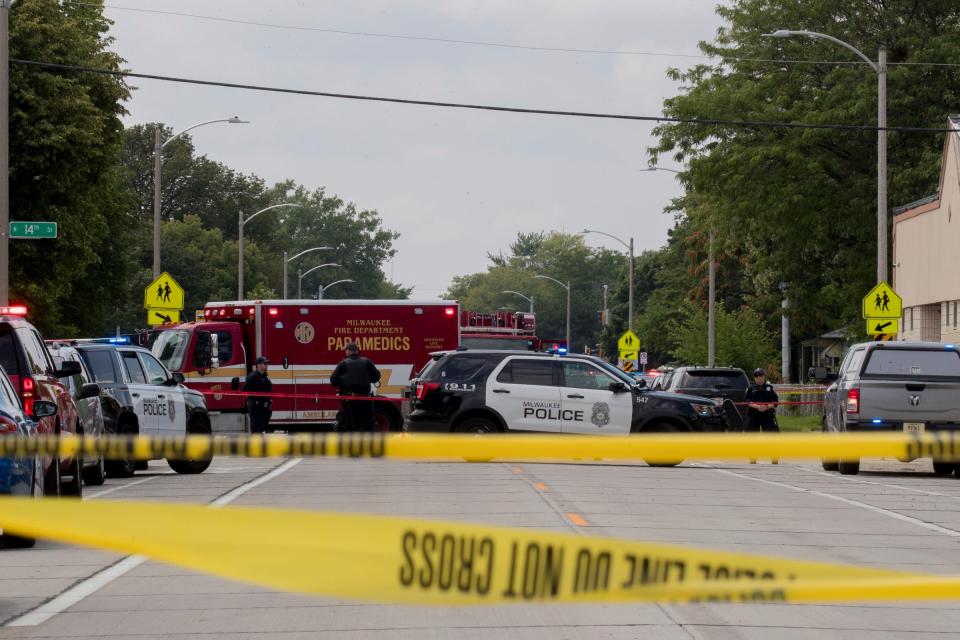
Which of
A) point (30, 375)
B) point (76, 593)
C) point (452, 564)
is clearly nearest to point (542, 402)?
point (30, 375)

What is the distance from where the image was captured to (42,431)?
13.5 meters

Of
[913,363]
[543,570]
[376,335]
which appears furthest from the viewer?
[376,335]

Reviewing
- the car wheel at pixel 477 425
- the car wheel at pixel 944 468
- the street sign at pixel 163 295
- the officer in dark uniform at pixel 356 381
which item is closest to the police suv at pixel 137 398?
the officer in dark uniform at pixel 356 381

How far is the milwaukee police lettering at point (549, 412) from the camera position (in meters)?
24.8

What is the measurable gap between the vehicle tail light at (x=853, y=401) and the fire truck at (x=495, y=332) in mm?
17069

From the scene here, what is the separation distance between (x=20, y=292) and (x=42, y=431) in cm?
3362

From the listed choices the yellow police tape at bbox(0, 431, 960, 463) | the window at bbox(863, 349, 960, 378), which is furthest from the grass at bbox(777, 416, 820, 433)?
the yellow police tape at bbox(0, 431, 960, 463)

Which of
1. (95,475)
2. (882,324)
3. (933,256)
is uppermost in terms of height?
(933,256)

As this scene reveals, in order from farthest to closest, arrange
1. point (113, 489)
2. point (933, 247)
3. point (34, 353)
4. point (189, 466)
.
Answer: point (933, 247) < point (189, 466) < point (113, 489) < point (34, 353)

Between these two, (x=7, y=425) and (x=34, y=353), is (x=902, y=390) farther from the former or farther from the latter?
(x=7, y=425)

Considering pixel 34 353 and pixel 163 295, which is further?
pixel 163 295

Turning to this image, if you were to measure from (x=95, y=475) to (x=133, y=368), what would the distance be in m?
3.20

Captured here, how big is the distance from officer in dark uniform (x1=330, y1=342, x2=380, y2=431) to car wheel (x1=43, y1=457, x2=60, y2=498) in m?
12.8

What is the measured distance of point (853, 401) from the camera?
898 inches
